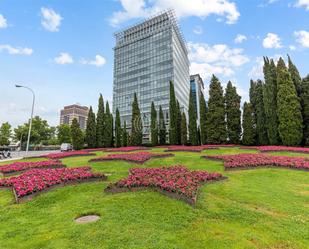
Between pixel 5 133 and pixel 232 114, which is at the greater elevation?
pixel 5 133

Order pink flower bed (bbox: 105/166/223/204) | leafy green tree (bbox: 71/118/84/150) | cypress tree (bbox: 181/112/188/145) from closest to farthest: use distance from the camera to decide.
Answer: pink flower bed (bbox: 105/166/223/204) < cypress tree (bbox: 181/112/188/145) < leafy green tree (bbox: 71/118/84/150)

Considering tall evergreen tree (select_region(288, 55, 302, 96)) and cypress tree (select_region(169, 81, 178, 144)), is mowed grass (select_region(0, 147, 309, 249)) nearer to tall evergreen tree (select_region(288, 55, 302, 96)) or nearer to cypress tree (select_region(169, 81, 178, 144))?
tall evergreen tree (select_region(288, 55, 302, 96))

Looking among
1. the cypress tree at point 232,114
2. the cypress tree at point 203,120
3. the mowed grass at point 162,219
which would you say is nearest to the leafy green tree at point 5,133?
the cypress tree at point 203,120

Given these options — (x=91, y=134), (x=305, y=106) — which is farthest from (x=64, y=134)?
(x=305, y=106)

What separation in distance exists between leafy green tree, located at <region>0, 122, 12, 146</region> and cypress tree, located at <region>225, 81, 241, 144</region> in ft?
209

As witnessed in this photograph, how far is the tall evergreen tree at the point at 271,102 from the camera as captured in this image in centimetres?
2405

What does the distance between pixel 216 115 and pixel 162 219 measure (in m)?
25.4

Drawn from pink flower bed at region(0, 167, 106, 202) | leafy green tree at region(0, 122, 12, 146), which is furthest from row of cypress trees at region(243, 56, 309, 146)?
leafy green tree at region(0, 122, 12, 146)

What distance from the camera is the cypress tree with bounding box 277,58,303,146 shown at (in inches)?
867

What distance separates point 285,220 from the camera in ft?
16.3

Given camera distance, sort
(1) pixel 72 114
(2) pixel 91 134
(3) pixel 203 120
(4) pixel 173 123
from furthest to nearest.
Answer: (1) pixel 72 114 < (2) pixel 91 134 < (4) pixel 173 123 < (3) pixel 203 120

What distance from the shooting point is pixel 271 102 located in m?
24.6

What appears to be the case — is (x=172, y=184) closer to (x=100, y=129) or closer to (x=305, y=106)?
(x=305, y=106)

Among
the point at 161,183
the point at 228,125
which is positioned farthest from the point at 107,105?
the point at 161,183
